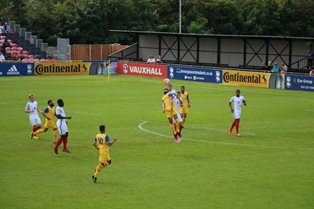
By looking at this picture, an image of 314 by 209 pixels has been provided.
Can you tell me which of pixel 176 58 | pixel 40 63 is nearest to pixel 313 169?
pixel 40 63

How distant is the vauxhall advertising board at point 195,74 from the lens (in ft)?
200

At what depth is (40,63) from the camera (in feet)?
222

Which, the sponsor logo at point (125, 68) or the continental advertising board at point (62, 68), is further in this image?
the sponsor logo at point (125, 68)

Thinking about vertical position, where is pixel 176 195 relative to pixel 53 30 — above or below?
below

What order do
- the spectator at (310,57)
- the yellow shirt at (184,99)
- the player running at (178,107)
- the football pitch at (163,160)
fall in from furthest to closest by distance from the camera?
the spectator at (310,57), the yellow shirt at (184,99), the player running at (178,107), the football pitch at (163,160)

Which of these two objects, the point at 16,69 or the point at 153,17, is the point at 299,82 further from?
the point at 153,17

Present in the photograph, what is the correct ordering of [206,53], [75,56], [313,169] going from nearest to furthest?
1. [313,169]
2. [206,53]
3. [75,56]

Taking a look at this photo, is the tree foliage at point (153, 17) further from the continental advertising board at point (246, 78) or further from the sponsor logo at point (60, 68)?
the continental advertising board at point (246, 78)

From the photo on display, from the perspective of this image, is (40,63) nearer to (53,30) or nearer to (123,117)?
(53,30)

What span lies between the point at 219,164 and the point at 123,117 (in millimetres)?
14051

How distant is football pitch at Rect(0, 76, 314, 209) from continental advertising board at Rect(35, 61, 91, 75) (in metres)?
20.4

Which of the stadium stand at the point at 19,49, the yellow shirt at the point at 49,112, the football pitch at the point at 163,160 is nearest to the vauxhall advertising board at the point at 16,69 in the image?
the stadium stand at the point at 19,49

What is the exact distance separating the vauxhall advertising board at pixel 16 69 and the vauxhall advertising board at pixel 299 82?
25226 millimetres

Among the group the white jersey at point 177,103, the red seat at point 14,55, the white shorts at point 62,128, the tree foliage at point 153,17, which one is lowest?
the white shorts at point 62,128
